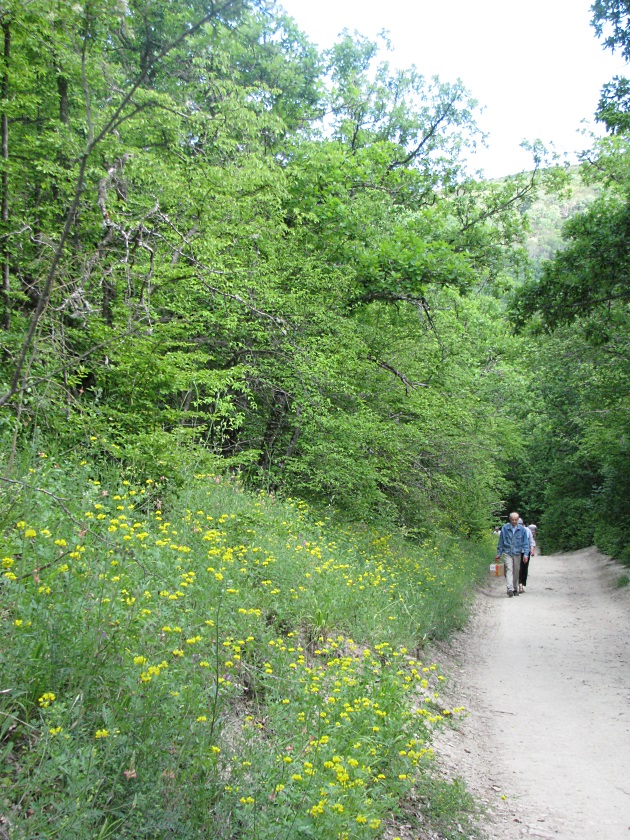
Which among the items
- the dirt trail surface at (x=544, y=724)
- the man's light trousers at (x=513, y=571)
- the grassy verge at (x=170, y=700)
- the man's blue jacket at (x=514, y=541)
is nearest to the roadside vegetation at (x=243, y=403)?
the grassy verge at (x=170, y=700)

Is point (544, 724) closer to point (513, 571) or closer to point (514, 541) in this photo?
point (514, 541)

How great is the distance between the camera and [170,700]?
3.44 metres

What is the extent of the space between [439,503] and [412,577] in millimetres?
8714

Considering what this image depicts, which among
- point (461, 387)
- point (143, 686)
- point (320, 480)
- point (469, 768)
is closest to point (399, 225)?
point (461, 387)

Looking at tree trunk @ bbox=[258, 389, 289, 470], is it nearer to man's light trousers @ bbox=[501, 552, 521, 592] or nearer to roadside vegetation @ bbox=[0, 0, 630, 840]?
roadside vegetation @ bbox=[0, 0, 630, 840]

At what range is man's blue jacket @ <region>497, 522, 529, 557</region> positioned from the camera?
16125 mm

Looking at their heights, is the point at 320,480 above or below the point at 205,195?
below

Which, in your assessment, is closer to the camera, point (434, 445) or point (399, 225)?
point (399, 225)

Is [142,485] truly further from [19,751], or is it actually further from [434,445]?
[434,445]

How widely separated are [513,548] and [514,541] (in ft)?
0.67

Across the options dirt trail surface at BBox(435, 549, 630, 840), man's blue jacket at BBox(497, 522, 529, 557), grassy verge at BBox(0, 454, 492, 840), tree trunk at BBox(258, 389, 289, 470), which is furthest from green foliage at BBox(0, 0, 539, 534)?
dirt trail surface at BBox(435, 549, 630, 840)

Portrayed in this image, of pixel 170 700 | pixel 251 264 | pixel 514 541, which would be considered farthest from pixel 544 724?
pixel 514 541

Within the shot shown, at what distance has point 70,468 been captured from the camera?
6703 millimetres

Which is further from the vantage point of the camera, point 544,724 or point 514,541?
point 514,541
